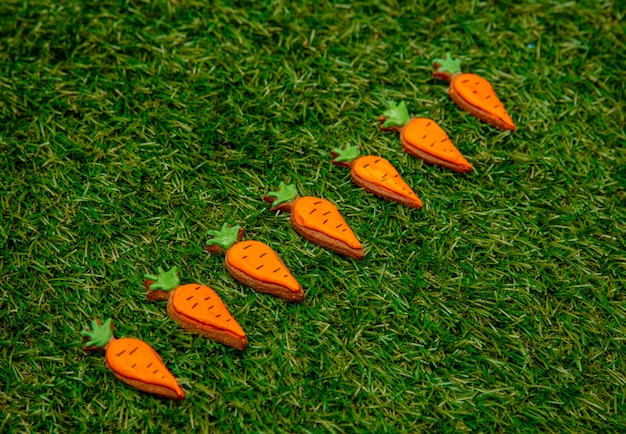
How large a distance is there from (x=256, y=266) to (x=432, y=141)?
2.78 ft

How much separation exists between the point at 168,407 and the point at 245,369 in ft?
0.85

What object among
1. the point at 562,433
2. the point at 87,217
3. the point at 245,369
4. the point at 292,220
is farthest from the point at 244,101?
the point at 562,433

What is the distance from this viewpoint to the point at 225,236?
2055 millimetres

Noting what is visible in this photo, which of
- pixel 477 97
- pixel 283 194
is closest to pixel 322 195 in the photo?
pixel 283 194

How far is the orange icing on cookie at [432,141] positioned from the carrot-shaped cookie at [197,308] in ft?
3.15

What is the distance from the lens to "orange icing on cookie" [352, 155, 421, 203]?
218 cm

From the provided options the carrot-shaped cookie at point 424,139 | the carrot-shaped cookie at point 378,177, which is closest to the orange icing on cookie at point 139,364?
the carrot-shaped cookie at point 378,177

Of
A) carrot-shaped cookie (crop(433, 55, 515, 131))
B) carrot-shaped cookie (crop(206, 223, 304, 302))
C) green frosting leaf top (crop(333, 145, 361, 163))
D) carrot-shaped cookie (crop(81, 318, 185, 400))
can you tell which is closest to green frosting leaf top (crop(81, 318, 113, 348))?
carrot-shaped cookie (crop(81, 318, 185, 400))

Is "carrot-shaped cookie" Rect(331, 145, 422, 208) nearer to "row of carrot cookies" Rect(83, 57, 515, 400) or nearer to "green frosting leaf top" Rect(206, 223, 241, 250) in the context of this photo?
"row of carrot cookies" Rect(83, 57, 515, 400)

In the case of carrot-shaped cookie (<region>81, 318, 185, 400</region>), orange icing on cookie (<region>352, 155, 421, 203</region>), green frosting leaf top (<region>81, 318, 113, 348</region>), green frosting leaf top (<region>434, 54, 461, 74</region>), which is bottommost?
carrot-shaped cookie (<region>81, 318, 185, 400</region>)

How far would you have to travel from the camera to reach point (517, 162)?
234cm

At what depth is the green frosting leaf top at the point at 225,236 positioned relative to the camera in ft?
6.70

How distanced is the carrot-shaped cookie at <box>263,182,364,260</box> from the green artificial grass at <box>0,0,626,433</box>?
58mm

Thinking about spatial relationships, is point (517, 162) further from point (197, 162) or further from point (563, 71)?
point (197, 162)
